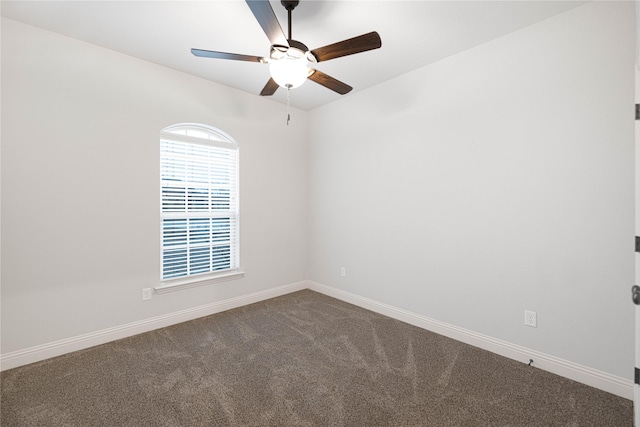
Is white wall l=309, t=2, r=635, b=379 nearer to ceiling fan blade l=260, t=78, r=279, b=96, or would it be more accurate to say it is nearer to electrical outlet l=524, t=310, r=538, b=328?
electrical outlet l=524, t=310, r=538, b=328

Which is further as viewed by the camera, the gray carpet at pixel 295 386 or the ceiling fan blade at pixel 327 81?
the ceiling fan blade at pixel 327 81

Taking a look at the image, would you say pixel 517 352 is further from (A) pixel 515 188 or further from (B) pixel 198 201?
(B) pixel 198 201

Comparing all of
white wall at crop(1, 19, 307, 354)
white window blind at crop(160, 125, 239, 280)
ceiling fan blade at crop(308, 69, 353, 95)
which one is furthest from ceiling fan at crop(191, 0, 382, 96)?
white window blind at crop(160, 125, 239, 280)

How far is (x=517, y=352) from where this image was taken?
7.93ft

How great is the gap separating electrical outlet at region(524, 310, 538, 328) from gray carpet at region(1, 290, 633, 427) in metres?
0.34

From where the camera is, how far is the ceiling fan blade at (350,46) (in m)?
1.80

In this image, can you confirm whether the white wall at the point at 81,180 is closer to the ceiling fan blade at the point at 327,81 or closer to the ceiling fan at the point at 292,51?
the ceiling fan at the point at 292,51

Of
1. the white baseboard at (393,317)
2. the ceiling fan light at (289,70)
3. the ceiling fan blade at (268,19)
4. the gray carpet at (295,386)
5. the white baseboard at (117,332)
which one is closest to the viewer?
the ceiling fan blade at (268,19)

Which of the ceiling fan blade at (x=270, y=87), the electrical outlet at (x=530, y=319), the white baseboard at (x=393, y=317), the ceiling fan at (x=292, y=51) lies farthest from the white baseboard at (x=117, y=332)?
the electrical outlet at (x=530, y=319)

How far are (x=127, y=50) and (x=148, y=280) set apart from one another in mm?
2246

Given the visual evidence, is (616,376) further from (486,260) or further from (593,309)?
(486,260)

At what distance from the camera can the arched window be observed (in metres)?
3.18

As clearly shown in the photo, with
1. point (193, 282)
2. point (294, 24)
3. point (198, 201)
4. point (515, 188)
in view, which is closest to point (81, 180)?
point (198, 201)

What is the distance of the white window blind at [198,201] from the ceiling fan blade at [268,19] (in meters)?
1.93
